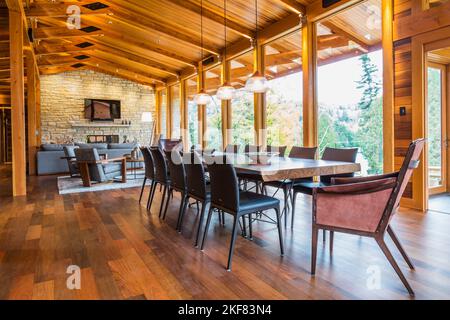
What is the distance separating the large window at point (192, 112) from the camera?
9.23m

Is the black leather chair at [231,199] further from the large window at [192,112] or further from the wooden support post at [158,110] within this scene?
the wooden support post at [158,110]

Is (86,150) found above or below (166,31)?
below

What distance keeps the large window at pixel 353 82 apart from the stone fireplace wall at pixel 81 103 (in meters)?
8.45

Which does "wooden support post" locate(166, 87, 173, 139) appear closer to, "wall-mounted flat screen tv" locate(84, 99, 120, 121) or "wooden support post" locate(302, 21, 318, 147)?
"wall-mounted flat screen tv" locate(84, 99, 120, 121)

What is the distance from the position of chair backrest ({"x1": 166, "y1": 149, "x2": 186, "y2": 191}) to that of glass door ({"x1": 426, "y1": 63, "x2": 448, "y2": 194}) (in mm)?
3296

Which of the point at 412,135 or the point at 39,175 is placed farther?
the point at 39,175

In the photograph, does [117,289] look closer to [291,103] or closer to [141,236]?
[141,236]

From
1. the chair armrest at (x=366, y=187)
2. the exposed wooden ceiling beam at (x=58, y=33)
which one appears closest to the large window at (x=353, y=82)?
the chair armrest at (x=366, y=187)

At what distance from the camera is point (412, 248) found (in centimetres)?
247

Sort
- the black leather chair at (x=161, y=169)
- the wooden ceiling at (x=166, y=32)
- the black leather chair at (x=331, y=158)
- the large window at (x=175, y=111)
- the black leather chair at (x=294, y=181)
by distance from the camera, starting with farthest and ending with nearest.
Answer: the large window at (x=175, y=111) → the wooden ceiling at (x=166, y=32) → the black leather chair at (x=161, y=169) → the black leather chair at (x=294, y=181) → the black leather chair at (x=331, y=158)

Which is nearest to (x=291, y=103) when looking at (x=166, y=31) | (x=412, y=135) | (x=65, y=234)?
(x=412, y=135)

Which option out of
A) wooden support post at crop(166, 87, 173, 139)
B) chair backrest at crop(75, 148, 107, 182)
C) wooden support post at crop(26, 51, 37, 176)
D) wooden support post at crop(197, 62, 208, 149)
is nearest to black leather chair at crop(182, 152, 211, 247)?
chair backrest at crop(75, 148, 107, 182)
